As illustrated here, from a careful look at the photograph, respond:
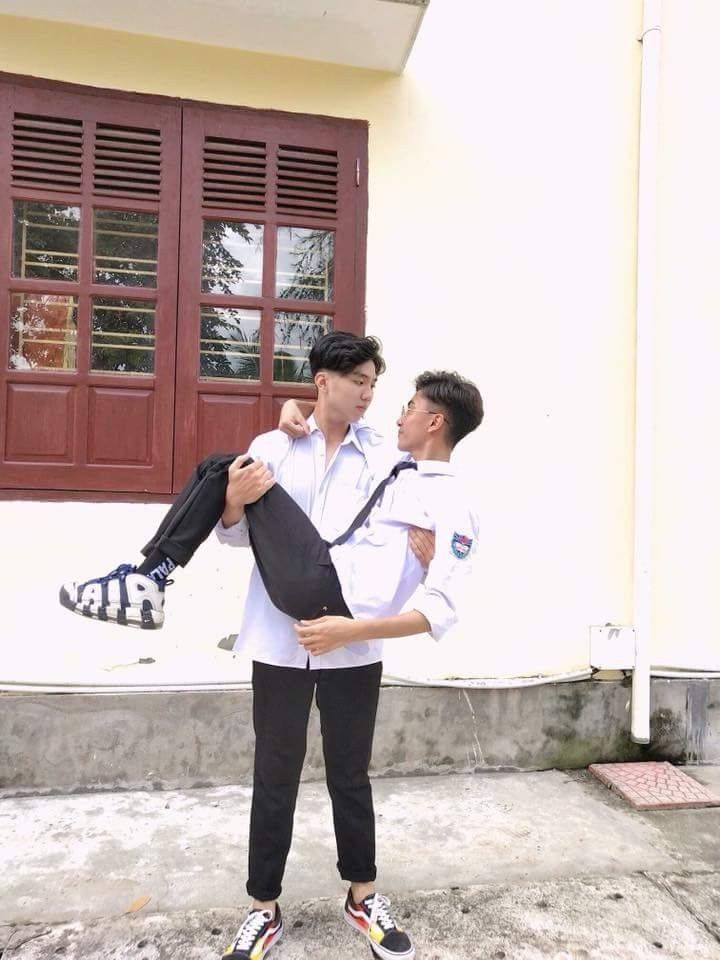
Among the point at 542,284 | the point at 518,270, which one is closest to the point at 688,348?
the point at 542,284

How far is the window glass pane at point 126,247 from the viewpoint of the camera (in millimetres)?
3109

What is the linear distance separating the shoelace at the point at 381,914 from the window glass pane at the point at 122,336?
7.75 ft

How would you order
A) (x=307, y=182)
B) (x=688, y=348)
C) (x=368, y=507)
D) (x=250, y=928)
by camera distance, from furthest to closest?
(x=688, y=348) → (x=307, y=182) → (x=250, y=928) → (x=368, y=507)

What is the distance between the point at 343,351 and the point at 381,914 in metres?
1.62

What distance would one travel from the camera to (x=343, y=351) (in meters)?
1.77

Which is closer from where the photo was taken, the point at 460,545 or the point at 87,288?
the point at 460,545

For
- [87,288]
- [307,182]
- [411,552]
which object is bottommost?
[411,552]

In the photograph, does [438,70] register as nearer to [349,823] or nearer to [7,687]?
[349,823]

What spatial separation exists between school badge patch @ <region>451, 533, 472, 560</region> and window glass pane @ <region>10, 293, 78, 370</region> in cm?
222

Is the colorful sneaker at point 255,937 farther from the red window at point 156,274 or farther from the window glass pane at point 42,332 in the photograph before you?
the window glass pane at point 42,332

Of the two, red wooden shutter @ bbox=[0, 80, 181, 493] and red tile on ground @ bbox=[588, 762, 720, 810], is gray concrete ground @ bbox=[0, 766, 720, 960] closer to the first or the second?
red tile on ground @ bbox=[588, 762, 720, 810]

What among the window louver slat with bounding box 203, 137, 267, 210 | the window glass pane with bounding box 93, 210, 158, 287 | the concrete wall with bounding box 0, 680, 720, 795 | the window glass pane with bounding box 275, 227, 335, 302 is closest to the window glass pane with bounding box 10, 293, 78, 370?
the window glass pane with bounding box 93, 210, 158, 287

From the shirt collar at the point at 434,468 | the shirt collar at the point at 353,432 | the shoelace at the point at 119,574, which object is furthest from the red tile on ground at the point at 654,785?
the shoelace at the point at 119,574

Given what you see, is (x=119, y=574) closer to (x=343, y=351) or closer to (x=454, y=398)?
(x=343, y=351)
